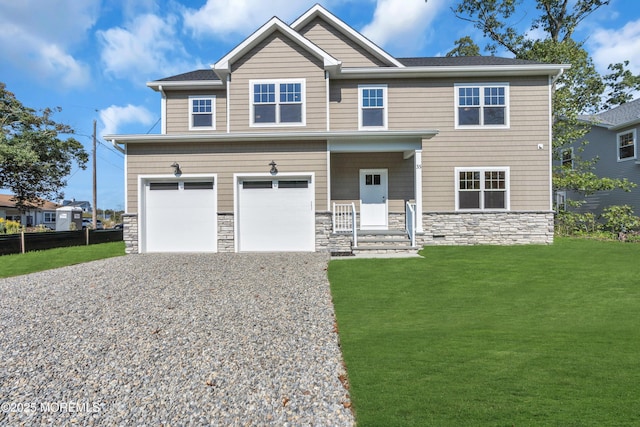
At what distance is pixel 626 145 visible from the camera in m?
17.1

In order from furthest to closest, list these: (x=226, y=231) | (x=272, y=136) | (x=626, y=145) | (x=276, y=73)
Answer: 1. (x=626, y=145)
2. (x=276, y=73)
3. (x=226, y=231)
4. (x=272, y=136)

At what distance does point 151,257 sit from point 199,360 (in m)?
7.74

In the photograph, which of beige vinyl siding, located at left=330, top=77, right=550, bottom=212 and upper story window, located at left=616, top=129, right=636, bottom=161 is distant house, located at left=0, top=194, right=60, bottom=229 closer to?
beige vinyl siding, located at left=330, top=77, right=550, bottom=212

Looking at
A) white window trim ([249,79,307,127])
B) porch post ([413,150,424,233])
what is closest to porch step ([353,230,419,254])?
porch post ([413,150,424,233])

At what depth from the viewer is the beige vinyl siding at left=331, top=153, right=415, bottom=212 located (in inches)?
496

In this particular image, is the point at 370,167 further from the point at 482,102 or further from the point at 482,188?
the point at 482,102

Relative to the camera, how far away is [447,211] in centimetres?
1249

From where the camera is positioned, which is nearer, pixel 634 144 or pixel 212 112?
pixel 212 112

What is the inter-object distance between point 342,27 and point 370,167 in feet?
17.8

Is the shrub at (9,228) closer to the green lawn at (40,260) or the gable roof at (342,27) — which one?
the green lawn at (40,260)

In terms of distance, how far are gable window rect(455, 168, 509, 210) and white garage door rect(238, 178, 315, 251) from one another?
5.39 meters

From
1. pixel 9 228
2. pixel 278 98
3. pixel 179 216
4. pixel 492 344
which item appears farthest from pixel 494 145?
pixel 9 228

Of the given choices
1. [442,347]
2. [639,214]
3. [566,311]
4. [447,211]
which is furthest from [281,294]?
[639,214]

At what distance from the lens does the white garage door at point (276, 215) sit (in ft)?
37.2
